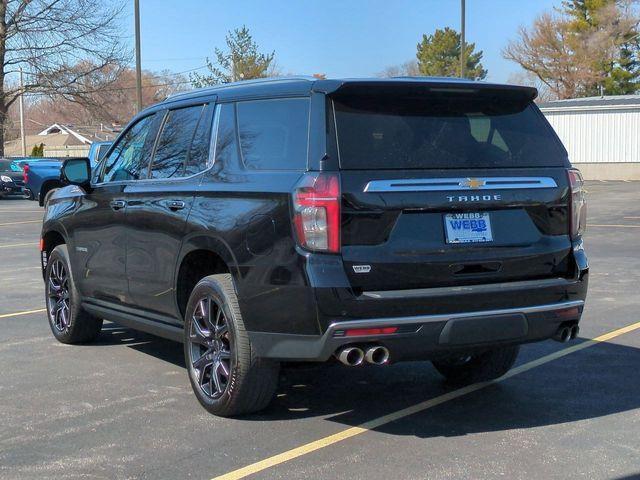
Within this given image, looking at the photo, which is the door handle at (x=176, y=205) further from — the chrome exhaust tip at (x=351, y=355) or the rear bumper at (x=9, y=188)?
the rear bumper at (x=9, y=188)

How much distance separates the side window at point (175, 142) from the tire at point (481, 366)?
226 centimetres

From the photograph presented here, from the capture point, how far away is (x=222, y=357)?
5.20m

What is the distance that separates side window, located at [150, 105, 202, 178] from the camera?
5.84 meters

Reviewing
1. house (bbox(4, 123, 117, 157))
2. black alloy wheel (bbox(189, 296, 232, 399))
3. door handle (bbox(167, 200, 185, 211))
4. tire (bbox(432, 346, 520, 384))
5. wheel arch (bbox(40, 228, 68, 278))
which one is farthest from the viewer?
house (bbox(4, 123, 117, 157))

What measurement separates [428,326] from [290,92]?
5.07ft

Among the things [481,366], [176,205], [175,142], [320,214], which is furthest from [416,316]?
[175,142]

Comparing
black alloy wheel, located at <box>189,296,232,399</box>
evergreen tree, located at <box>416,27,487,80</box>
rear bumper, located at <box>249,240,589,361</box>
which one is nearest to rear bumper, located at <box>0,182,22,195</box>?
black alloy wheel, located at <box>189,296,232,399</box>

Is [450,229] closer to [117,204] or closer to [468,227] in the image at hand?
[468,227]

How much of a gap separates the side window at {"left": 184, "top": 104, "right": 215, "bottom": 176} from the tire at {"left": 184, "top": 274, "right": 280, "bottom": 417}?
2.60 ft

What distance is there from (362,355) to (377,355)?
8 cm

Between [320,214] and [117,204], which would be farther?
[117,204]

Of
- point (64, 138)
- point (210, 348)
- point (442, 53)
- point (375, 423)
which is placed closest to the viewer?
point (375, 423)

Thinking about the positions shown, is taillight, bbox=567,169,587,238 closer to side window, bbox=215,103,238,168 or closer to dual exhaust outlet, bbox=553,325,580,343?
dual exhaust outlet, bbox=553,325,580,343

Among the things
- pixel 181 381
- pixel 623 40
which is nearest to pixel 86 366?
pixel 181 381
